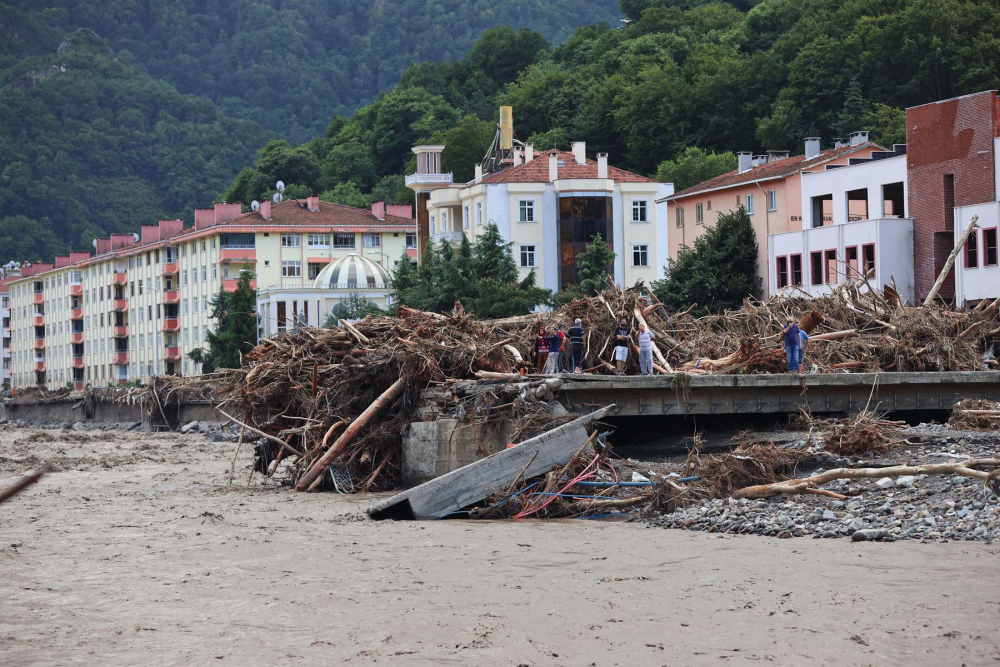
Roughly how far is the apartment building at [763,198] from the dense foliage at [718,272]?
2.68 feet

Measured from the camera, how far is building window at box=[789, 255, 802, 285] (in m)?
62.3

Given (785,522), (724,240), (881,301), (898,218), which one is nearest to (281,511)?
(785,522)

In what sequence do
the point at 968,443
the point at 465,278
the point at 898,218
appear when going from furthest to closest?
the point at 465,278 < the point at 898,218 < the point at 968,443

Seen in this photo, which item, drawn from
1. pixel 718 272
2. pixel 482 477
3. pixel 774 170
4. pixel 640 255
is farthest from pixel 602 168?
pixel 482 477

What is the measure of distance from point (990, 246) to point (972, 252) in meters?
1.08

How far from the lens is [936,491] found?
20.1 meters

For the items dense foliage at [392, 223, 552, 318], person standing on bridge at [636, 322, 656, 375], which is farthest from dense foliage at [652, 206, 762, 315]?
person standing on bridge at [636, 322, 656, 375]

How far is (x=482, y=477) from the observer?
22.8 metres

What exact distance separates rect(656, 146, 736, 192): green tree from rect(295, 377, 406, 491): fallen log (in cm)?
7054

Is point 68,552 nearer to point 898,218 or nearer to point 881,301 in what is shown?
point 881,301

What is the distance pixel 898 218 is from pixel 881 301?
23.6 metres

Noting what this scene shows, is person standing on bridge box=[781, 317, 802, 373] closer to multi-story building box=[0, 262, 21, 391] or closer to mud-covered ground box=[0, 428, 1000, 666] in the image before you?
mud-covered ground box=[0, 428, 1000, 666]

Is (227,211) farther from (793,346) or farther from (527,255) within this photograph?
(793,346)

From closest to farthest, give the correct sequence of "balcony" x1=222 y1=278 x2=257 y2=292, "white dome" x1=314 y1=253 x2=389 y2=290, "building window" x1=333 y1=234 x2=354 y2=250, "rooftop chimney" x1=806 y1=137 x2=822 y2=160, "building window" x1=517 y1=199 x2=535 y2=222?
"rooftop chimney" x1=806 y1=137 x2=822 y2=160 < "building window" x1=517 y1=199 x2=535 y2=222 < "white dome" x1=314 y1=253 x2=389 y2=290 < "balcony" x1=222 y1=278 x2=257 y2=292 < "building window" x1=333 y1=234 x2=354 y2=250
